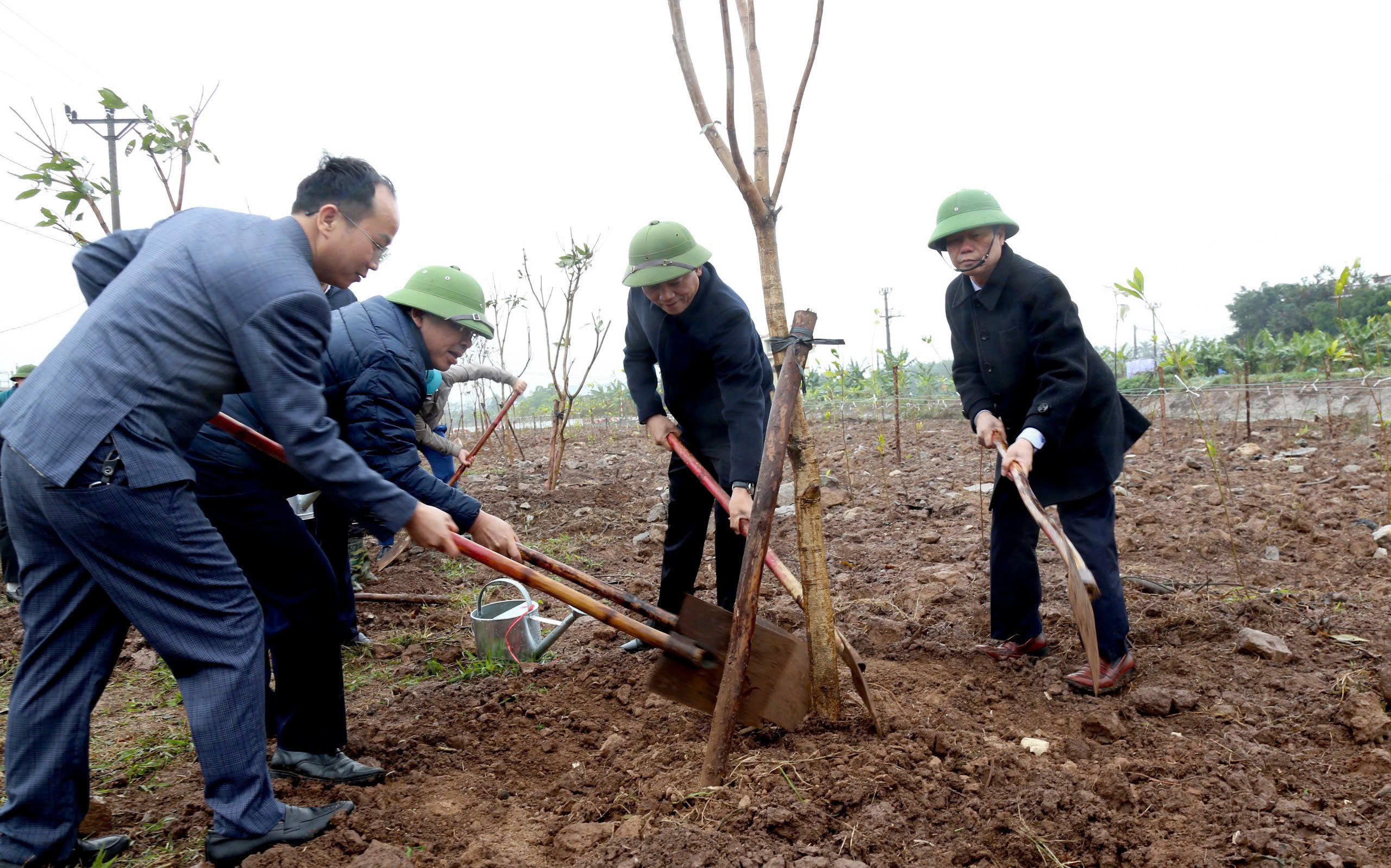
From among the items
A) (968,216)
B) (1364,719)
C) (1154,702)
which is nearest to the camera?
(1364,719)

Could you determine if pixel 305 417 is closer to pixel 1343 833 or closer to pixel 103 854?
pixel 103 854

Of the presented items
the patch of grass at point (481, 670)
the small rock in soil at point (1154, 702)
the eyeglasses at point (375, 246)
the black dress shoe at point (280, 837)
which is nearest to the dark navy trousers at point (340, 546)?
the patch of grass at point (481, 670)

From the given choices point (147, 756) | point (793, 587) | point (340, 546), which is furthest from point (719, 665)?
point (340, 546)

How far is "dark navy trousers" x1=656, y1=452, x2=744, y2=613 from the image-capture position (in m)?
3.53

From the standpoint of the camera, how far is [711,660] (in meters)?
2.49

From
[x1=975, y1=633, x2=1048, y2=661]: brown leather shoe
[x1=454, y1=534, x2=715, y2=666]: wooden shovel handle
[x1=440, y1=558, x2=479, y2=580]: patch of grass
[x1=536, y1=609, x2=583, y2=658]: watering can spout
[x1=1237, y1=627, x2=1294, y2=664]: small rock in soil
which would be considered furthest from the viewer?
[x1=440, y1=558, x2=479, y2=580]: patch of grass

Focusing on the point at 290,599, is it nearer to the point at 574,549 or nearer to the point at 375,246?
the point at 375,246

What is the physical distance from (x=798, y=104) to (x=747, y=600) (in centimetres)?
148

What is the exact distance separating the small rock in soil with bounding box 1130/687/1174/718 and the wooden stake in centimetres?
136

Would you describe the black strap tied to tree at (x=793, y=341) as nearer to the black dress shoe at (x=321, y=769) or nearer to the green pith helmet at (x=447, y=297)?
the green pith helmet at (x=447, y=297)

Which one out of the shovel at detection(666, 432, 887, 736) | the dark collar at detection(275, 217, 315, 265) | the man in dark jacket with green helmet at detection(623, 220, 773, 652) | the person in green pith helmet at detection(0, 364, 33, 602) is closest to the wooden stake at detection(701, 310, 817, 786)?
Result: the shovel at detection(666, 432, 887, 736)

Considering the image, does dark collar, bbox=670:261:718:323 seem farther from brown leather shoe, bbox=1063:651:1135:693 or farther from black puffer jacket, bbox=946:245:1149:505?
brown leather shoe, bbox=1063:651:1135:693

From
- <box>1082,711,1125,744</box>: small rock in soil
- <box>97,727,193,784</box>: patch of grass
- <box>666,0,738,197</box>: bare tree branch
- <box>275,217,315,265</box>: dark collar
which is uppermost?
<box>666,0,738,197</box>: bare tree branch

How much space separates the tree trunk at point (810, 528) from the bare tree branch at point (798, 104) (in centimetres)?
10
